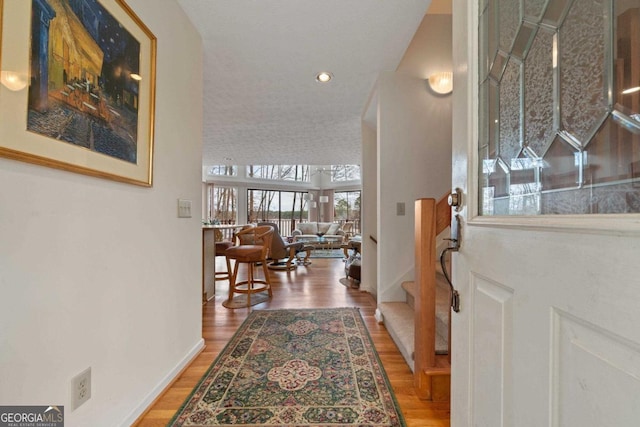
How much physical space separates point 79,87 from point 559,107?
151 cm

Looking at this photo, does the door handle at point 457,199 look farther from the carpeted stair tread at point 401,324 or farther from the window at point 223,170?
the window at point 223,170

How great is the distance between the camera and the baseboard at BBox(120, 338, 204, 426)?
1.28 m

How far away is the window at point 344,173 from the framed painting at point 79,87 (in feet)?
30.2

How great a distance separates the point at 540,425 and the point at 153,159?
5.89ft

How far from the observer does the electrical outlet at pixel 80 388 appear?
0.98 meters

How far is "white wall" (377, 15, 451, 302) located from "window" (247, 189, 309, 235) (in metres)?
7.77

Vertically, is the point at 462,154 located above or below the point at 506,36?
below

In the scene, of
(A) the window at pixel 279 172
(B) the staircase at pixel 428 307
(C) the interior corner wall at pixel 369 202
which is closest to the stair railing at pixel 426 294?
(B) the staircase at pixel 428 307

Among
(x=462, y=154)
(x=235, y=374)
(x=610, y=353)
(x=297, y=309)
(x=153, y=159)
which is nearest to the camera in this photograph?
(x=610, y=353)

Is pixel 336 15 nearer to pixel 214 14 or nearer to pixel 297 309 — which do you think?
pixel 214 14

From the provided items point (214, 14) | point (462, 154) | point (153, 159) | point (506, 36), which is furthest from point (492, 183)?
point (214, 14)

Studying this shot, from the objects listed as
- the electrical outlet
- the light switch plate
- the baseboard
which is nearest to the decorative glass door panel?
the electrical outlet

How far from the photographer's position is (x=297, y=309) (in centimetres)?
288

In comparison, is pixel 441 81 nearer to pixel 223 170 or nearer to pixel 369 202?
pixel 369 202
